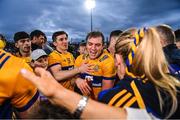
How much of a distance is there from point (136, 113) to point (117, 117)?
0.32 feet

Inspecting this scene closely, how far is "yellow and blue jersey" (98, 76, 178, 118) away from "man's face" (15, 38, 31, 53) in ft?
12.9

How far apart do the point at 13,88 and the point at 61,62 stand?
3617mm

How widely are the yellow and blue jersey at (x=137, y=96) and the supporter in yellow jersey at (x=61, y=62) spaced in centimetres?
283

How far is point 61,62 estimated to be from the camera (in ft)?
18.4

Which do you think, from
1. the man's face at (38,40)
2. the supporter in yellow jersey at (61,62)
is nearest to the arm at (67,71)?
the supporter in yellow jersey at (61,62)

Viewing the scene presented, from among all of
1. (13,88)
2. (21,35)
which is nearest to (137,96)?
(13,88)

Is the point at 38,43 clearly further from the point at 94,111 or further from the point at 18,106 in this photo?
the point at 94,111

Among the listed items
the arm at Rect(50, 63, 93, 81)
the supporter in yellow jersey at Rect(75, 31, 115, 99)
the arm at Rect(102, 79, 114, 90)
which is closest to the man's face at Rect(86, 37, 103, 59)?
the supporter in yellow jersey at Rect(75, 31, 115, 99)

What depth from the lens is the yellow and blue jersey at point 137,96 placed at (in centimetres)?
168

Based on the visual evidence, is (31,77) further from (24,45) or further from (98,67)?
(24,45)

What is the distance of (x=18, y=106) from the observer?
2131mm

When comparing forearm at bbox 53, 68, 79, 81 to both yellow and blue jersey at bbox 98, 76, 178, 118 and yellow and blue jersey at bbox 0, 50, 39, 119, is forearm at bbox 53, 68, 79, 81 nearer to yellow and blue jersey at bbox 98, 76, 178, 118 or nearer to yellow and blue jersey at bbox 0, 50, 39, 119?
yellow and blue jersey at bbox 0, 50, 39, 119

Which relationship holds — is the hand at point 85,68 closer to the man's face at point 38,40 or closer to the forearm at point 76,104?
the man's face at point 38,40

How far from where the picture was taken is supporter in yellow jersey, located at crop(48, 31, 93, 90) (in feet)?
16.3
